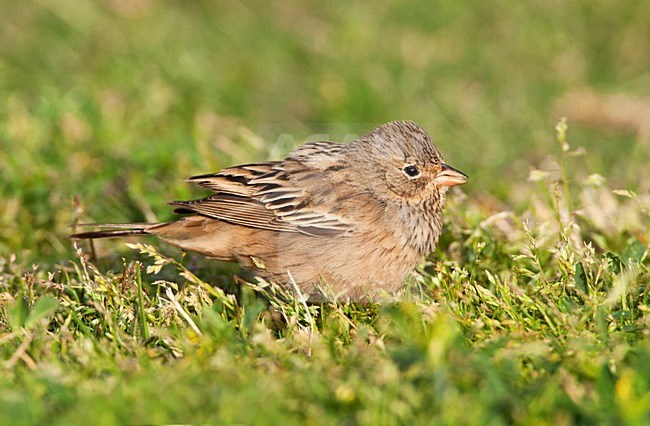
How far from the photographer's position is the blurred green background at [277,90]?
7.15 m

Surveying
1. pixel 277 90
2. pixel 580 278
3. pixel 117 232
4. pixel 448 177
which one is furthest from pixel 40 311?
pixel 277 90

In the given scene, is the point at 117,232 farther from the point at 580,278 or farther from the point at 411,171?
the point at 580,278

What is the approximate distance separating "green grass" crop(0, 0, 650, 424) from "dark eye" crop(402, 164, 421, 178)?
463mm

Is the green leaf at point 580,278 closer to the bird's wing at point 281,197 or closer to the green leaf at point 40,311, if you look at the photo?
the bird's wing at point 281,197

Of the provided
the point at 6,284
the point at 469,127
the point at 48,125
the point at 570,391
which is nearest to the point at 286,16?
the point at 469,127

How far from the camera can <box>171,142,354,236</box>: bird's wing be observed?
5508mm

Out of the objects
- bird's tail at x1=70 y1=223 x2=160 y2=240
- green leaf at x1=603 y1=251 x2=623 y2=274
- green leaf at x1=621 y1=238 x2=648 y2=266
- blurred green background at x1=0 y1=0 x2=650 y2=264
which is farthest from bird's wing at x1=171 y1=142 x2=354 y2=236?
green leaf at x1=621 y1=238 x2=648 y2=266

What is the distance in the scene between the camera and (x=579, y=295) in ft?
15.2

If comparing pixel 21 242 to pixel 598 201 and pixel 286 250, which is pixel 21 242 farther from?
pixel 598 201

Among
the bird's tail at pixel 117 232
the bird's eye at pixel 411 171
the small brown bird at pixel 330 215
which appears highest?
the bird's eye at pixel 411 171

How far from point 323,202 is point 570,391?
2.33 m

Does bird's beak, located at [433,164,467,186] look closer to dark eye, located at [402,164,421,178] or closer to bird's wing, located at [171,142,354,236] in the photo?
dark eye, located at [402,164,421,178]

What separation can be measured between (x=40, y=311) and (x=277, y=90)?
6557 millimetres

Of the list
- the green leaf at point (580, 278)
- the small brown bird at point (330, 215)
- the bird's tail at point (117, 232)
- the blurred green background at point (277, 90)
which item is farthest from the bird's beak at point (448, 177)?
the bird's tail at point (117, 232)
